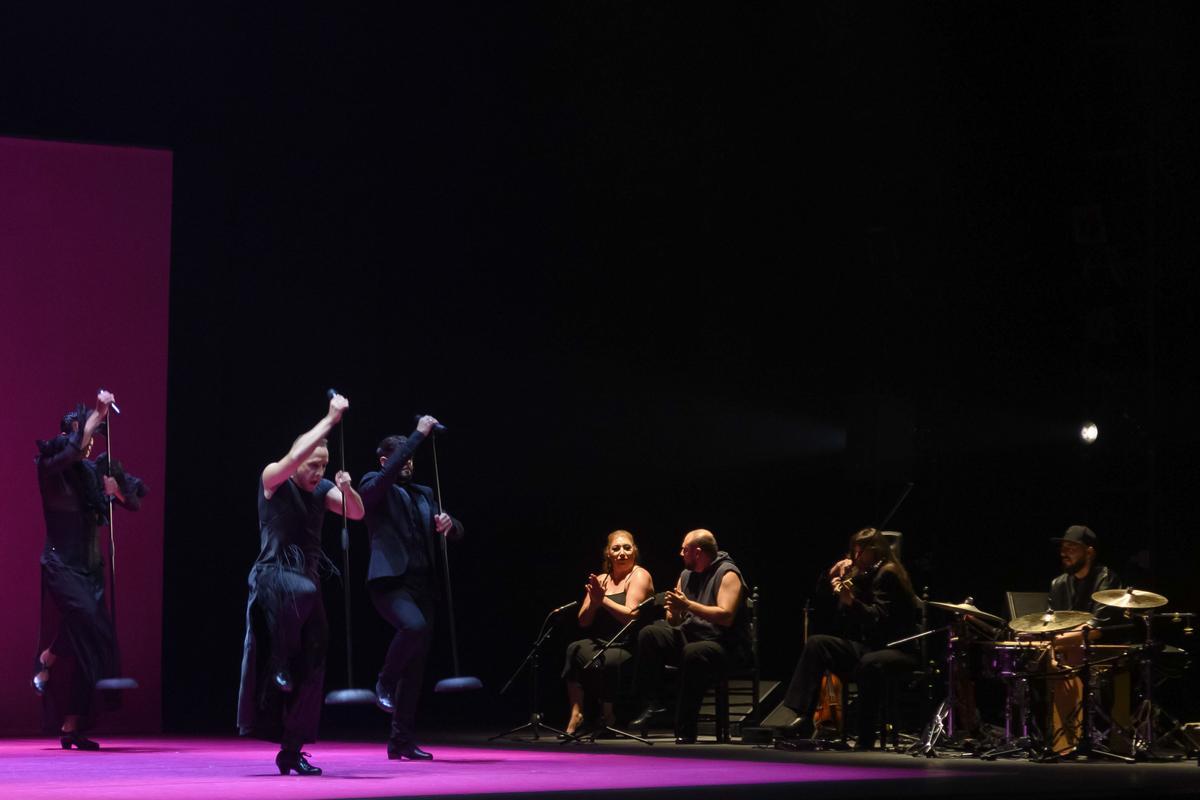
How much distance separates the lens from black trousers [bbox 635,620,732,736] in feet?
26.2

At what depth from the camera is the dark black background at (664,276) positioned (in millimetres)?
8508

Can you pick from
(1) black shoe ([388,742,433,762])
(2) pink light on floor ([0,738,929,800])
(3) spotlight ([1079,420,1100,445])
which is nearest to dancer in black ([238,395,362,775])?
(2) pink light on floor ([0,738,929,800])

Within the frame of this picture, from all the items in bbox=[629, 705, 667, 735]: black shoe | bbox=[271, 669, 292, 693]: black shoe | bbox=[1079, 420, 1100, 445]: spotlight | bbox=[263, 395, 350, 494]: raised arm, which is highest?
bbox=[1079, 420, 1100, 445]: spotlight

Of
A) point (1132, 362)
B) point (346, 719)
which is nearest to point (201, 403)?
point (346, 719)

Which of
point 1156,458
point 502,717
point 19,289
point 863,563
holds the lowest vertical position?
point 502,717

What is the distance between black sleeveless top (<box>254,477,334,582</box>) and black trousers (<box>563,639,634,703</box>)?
8.34ft

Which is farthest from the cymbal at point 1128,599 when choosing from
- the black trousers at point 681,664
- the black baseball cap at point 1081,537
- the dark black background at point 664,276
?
Result: the black trousers at point 681,664

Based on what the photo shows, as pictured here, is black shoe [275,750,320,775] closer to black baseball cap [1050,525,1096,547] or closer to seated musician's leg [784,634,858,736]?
seated musician's leg [784,634,858,736]

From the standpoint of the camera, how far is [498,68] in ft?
29.8

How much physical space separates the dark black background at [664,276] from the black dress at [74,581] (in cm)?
113

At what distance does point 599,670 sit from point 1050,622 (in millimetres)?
2336

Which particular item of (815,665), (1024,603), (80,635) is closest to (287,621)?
(80,635)

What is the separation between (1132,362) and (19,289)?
565 cm

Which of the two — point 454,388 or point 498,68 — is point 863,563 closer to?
point 454,388
